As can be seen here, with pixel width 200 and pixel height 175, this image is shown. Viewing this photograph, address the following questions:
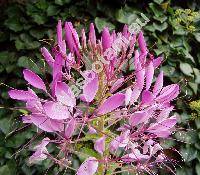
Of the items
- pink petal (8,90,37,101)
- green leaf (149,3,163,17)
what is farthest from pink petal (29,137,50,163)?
green leaf (149,3,163,17)

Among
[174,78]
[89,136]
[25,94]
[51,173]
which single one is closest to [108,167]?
[89,136]

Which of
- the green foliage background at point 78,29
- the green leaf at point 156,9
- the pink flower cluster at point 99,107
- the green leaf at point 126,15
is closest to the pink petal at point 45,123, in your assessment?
the pink flower cluster at point 99,107

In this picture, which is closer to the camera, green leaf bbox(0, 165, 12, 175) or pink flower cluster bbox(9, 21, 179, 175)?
pink flower cluster bbox(9, 21, 179, 175)

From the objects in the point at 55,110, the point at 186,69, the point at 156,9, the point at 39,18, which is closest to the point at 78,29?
the point at 39,18

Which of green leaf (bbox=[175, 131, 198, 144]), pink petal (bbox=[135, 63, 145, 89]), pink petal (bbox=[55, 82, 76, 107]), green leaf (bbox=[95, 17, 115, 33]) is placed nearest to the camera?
pink petal (bbox=[55, 82, 76, 107])

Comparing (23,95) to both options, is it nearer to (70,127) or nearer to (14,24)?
(70,127)

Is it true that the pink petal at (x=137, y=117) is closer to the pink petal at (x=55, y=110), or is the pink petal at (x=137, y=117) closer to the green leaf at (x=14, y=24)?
the pink petal at (x=55, y=110)

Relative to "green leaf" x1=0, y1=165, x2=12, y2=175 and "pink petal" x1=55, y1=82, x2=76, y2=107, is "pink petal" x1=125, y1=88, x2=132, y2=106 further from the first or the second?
"green leaf" x1=0, y1=165, x2=12, y2=175
